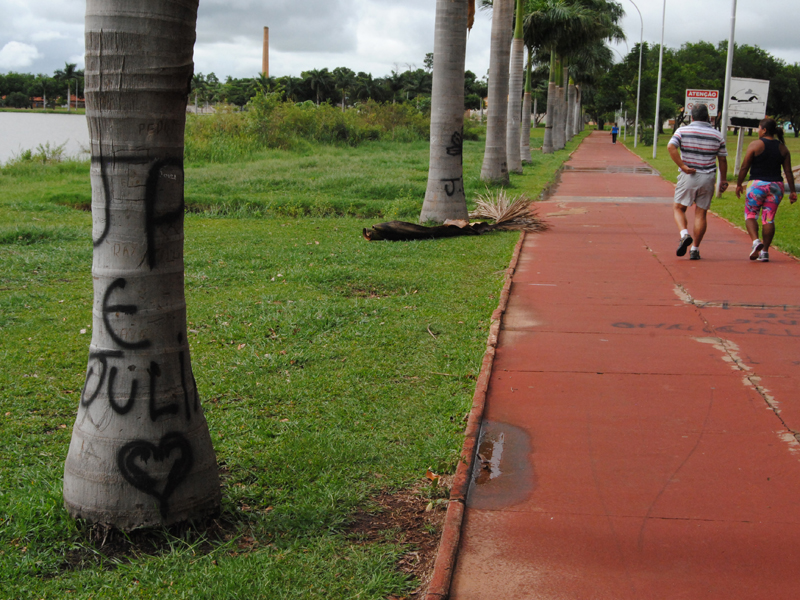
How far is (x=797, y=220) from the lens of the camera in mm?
13617

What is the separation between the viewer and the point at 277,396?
473 centimetres

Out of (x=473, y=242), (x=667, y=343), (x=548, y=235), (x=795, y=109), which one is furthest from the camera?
(x=795, y=109)

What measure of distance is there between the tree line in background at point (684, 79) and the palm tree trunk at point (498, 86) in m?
42.2

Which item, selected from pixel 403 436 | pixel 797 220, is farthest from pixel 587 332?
pixel 797 220

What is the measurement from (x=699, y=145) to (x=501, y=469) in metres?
6.91

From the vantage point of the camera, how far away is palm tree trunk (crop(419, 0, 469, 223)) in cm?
1168

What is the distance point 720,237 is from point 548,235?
8.37 ft

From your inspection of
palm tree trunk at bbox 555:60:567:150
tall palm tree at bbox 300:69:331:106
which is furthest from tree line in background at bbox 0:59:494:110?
palm tree trunk at bbox 555:60:567:150

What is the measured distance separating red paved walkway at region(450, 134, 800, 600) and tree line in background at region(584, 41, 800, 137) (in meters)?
54.6

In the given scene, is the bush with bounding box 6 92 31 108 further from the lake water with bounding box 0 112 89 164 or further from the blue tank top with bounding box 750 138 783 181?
the blue tank top with bounding box 750 138 783 181

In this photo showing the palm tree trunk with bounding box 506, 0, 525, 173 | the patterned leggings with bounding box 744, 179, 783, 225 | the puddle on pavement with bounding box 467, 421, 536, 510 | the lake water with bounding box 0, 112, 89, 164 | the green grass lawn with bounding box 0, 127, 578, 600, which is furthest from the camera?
the lake water with bounding box 0, 112, 89, 164

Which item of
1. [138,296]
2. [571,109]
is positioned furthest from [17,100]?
[138,296]

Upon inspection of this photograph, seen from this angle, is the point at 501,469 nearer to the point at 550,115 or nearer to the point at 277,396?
the point at 277,396

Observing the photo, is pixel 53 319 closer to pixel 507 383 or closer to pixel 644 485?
pixel 507 383
